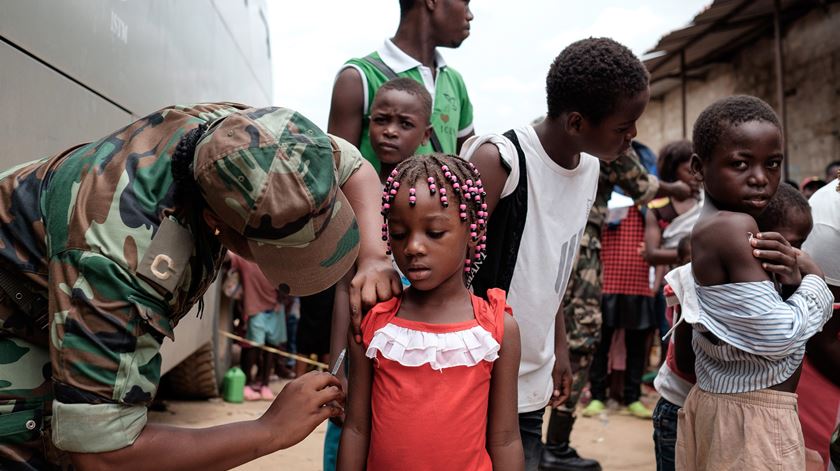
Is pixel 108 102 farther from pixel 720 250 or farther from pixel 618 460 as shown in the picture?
pixel 618 460

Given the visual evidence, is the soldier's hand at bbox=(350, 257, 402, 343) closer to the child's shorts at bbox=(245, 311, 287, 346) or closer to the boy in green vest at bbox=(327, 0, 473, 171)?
the boy in green vest at bbox=(327, 0, 473, 171)

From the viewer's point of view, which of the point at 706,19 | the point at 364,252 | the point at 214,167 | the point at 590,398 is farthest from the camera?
the point at 706,19

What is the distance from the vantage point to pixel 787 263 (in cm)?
208

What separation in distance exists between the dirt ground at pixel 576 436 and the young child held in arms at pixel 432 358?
2657mm

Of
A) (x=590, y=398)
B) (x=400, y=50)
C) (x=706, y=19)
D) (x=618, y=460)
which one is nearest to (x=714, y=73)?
(x=706, y=19)

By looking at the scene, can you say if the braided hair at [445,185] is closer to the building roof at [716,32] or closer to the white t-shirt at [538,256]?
the white t-shirt at [538,256]

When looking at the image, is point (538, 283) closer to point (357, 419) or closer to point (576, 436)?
point (357, 419)

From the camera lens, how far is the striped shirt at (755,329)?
2041 millimetres

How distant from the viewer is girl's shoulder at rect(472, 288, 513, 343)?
1808 millimetres

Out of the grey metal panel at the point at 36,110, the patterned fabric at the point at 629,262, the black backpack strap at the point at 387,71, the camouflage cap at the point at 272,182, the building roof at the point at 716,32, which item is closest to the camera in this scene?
the camouflage cap at the point at 272,182

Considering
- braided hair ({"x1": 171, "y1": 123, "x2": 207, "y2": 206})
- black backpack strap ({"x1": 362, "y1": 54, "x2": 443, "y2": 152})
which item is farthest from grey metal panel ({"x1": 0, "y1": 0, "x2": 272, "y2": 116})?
black backpack strap ({"x1": 362, "y1": 54, "x2": 443, "y2": 152})

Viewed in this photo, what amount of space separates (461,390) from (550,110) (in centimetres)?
108

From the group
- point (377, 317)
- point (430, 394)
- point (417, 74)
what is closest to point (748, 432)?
point (430, 394)

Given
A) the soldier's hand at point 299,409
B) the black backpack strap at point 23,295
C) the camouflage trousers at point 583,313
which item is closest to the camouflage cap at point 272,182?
the soldier's hand at point 299,409
